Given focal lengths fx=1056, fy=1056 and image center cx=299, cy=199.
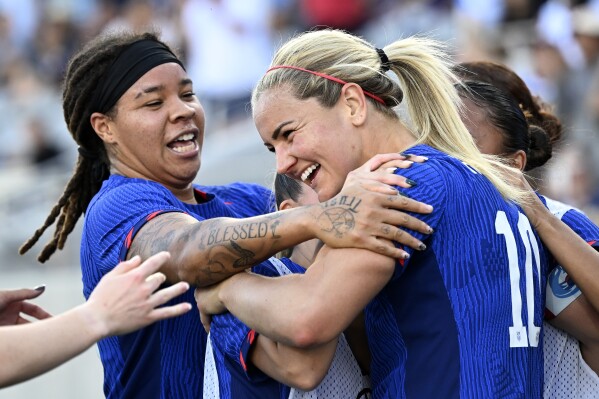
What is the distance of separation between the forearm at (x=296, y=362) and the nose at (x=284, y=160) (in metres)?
0.58

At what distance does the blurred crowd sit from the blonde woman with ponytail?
436 cm

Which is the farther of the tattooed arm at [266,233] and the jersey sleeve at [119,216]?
the jersey sleeve at [119,216]

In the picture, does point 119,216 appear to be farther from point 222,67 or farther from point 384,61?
point 222,67

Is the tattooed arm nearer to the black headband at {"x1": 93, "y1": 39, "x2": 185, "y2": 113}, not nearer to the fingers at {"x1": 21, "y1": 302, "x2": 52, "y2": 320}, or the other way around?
the fingers at {"x1": 21, "y1": 302, "x2": 52, "y2": 320}

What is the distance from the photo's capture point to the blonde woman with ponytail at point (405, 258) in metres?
3.00

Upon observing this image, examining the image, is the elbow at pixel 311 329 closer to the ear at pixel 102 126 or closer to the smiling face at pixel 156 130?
the smiling face at pixel 156 130

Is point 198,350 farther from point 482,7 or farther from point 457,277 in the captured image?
point 482,7

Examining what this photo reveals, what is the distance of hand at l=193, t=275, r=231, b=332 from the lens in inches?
129

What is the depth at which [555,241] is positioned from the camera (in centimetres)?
342

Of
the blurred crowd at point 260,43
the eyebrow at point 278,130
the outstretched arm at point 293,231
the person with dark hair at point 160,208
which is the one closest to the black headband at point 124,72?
the person with dark hair at point 160,208

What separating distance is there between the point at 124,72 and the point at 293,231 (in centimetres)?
137

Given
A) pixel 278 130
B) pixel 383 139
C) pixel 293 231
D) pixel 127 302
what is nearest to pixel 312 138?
pixel 278 130

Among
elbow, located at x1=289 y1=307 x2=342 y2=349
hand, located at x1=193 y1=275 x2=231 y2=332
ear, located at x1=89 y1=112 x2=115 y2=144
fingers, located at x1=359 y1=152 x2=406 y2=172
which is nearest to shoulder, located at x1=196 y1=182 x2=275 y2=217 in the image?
ear, located at x1=89 y1=112 x2=115 y2=144

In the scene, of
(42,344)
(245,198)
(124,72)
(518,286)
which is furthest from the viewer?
(245,198)
